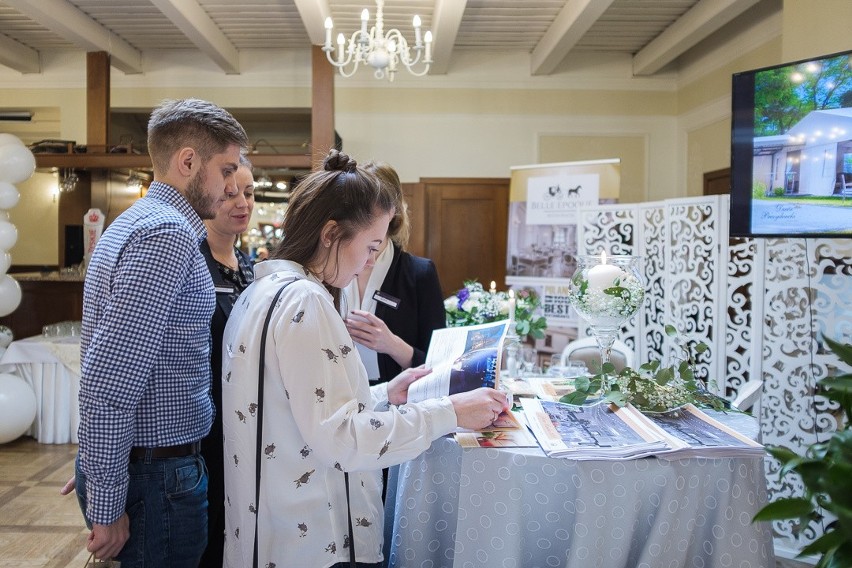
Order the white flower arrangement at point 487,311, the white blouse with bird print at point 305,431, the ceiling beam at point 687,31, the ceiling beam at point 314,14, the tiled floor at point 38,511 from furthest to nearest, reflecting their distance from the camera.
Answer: the ceiling beam at point 314,14
the ceiling beam at point 687,31
the white flower arrangement at point 487,311
the tiled floor at point 38,511
the white blouse with bird print at point 305,431

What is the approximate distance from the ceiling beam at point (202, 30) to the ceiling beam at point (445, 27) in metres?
1.83

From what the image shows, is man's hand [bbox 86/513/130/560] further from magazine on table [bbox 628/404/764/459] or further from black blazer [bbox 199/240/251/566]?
magazine on table [bbox 628/404/764/459]

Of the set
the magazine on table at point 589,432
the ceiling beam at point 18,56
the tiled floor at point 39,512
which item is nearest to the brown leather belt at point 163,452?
the magazine on table at point 589,432

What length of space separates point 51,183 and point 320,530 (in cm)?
1035

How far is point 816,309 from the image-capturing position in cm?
289

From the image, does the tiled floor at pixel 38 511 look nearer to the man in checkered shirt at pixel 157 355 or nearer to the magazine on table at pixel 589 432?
the man in checkered shirt at pixel 157 355

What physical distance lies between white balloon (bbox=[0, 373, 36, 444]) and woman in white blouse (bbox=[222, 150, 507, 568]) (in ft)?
13.3

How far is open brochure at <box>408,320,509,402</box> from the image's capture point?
137 centimetres

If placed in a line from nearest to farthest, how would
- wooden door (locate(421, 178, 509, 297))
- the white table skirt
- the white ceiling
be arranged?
the white table skirt < the white ceiling < wooden door (locate(421, 178, 509, 297))

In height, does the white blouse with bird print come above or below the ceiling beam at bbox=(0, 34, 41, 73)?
below

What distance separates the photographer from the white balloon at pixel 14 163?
4.73 meters

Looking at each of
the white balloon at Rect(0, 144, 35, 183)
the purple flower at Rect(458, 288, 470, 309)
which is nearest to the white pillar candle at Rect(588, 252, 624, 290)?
the purple flower at Rect(458, 288, 470, 309)

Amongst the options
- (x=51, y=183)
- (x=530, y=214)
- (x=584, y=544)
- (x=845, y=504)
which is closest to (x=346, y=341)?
(x=584, y=544)

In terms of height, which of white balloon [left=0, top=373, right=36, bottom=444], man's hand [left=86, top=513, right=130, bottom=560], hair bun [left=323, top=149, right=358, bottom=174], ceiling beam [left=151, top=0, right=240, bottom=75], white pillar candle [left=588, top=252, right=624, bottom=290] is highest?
ceiling beam [left=151, top=0, right=240, bottom=75]
